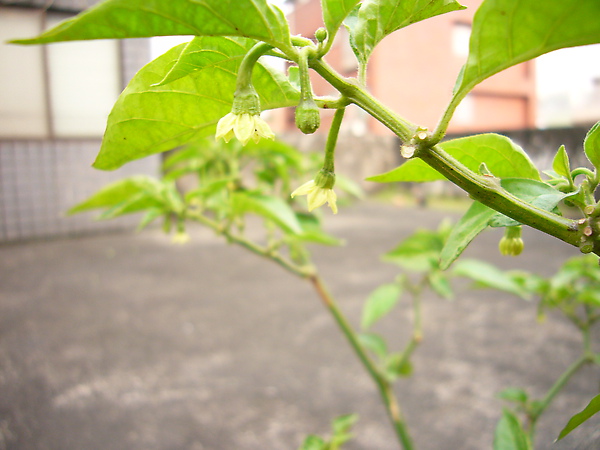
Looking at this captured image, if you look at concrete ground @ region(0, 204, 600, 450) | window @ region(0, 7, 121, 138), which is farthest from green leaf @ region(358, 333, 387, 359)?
window @ region(0, 7, 121, 138)

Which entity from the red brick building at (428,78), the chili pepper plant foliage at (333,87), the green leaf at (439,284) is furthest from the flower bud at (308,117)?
the red brick building at (428,78)

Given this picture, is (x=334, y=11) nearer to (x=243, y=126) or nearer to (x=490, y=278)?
(x=243, y=126)

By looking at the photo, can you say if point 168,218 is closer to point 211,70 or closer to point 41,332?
point 211,70

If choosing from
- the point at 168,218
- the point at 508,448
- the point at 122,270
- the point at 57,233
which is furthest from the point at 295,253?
the point at 57,233

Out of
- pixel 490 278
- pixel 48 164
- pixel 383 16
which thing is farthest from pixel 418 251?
pixel 48 164

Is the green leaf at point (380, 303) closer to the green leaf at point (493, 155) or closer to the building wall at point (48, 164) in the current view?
the green leaf at point (493, 155)

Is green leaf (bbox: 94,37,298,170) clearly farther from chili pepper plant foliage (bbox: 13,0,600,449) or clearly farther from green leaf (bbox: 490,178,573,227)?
green leaf (bbox: 490,178,573,227)
